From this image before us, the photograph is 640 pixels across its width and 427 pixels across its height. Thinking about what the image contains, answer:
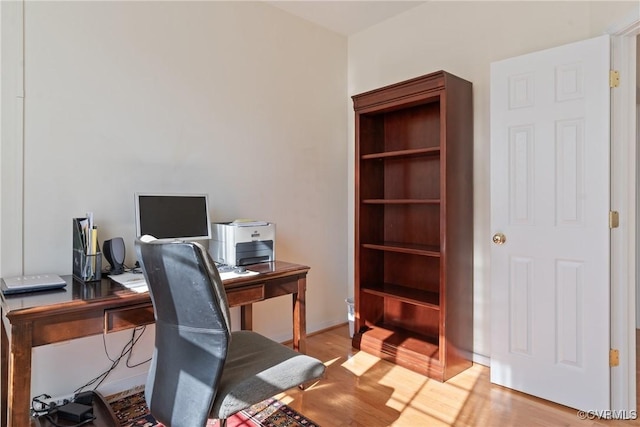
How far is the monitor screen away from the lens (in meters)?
2.17

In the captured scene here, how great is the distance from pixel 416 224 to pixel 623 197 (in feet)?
4.44

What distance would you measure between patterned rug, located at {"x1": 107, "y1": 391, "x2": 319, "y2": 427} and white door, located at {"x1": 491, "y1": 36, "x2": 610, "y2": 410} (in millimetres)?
1312

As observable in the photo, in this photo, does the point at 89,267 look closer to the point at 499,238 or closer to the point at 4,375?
the point at 4,375

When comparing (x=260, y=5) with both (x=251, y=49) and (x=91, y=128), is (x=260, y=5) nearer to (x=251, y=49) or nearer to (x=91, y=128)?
(x=251, y=49)

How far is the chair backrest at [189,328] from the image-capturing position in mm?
1264

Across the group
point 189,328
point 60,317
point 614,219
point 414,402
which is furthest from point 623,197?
point 60,317

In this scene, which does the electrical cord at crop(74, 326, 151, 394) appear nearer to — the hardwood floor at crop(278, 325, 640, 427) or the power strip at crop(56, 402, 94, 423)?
the power strip at crop(56, 402, 94, 423)

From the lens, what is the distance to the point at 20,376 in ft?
4.78

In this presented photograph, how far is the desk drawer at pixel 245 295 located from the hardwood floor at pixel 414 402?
652 mm

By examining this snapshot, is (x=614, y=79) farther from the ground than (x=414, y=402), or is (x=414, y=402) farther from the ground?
(x=614, y=79)

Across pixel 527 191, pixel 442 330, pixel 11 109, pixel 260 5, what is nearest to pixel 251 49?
pixel 260 5

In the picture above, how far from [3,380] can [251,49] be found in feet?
8.25

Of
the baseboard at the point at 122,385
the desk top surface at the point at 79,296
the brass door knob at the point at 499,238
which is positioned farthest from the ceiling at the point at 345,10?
the baseboard at the point at 122,385

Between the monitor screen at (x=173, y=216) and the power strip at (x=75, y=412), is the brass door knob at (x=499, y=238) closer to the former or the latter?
the monitor screen at (x=173, y=216)
